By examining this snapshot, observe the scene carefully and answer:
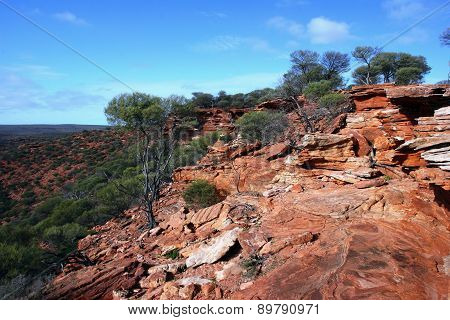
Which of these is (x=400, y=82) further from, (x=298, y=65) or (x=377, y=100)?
(x=377, y=100)

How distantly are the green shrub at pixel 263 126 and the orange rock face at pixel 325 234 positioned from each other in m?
9.74

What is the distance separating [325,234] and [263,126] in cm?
1744

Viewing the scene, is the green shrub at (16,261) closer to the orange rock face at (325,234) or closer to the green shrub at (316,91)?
the orange rock face at (325,234)

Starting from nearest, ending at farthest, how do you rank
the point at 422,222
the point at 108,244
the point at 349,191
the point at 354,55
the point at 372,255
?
1. the point at 372,255
2. the point at 422,222
3. the point at 349,191
4. the point at 108,244
5. the point at 354,55

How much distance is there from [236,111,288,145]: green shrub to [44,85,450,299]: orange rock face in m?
9.74

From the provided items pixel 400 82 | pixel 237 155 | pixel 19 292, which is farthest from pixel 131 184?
pixel 400 82

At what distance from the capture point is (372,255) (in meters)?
5.39

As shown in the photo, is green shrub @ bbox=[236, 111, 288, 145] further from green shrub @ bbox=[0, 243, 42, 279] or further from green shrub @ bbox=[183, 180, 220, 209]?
green shrub @ bbox=[0, 243, 42, 279]

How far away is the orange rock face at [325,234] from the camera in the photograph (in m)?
A: 5.04

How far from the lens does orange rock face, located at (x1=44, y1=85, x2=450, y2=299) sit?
5.04 metres

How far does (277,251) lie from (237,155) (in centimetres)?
1223

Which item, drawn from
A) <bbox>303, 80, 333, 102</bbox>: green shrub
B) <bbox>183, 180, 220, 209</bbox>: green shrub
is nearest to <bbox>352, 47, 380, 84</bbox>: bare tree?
<bbox>303, 80, 333, 102</bbox>: green shrub

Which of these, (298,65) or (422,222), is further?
(298,65)

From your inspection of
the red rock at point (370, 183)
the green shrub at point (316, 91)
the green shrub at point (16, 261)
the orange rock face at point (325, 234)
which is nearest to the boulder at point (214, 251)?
the orange rock face at point (325, 234)
